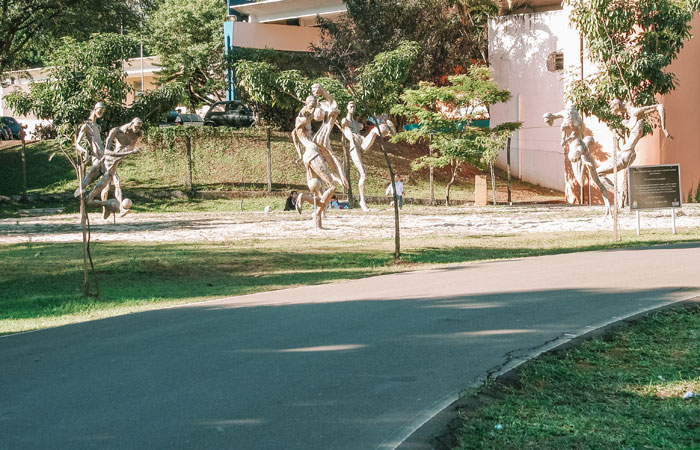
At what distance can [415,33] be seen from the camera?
1566 inches

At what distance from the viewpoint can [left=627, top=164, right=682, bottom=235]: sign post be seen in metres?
19.4

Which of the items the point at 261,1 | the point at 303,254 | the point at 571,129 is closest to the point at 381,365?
the point at 303,254

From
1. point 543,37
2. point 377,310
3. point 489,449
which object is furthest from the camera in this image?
point 543,37

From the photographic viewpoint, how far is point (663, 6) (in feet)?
85.7

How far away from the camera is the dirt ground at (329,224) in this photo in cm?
2045

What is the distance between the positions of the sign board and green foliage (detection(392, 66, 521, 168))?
1020cm

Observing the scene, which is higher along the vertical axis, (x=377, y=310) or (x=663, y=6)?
(x=663, y=6)

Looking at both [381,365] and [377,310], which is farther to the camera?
[377,310]

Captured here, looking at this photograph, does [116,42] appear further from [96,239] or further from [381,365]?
[381,365]

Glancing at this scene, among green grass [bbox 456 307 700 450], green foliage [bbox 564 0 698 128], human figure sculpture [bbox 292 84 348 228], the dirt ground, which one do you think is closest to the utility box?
the dirt ground

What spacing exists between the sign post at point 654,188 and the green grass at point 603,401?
1157 cm

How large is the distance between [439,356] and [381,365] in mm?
624

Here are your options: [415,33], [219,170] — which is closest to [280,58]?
[415,33]

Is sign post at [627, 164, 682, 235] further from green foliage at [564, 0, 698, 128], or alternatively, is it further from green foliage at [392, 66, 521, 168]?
green foliage at [392, 66, 521, 168]
